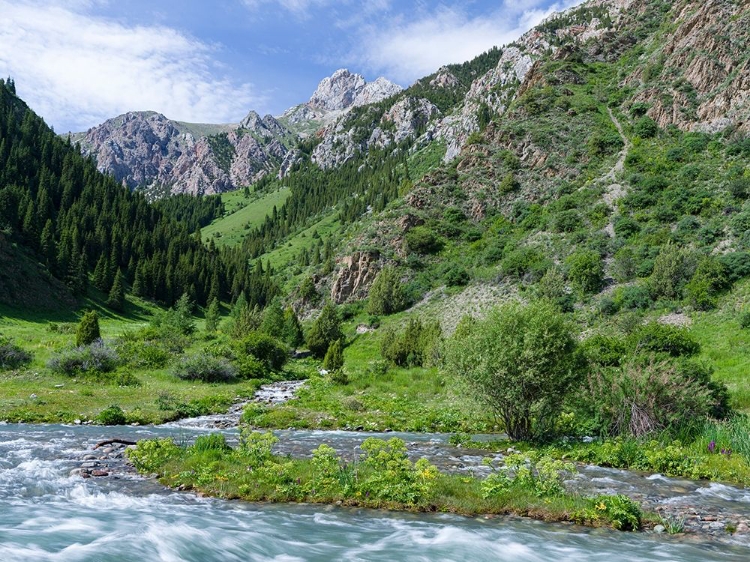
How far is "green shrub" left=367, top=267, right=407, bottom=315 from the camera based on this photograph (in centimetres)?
6875

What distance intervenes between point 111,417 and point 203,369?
51.8 ft

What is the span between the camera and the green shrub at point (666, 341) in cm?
3269

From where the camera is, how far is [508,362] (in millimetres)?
20031

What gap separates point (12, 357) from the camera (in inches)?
1437

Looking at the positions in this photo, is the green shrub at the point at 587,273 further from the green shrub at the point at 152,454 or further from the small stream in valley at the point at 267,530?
the green shrub at the point at 152,454

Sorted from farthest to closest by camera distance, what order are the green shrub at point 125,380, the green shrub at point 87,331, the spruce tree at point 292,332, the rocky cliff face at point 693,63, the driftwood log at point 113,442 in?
the rocky cliff face at point 693,63 → the spruce tree at point 292,332 → the green shrub at point 87,331 → the green shrub at point 125,380 → the driftwood log at point 113,442

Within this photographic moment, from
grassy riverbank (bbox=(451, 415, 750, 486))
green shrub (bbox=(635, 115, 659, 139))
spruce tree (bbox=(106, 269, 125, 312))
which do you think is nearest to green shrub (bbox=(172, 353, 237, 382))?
grassy riverbank (bbox=(451, 415, 750, 486))

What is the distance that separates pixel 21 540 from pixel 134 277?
106m

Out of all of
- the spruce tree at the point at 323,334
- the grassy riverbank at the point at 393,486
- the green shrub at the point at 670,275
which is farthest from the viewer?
the spruce tree at the point at 323,334

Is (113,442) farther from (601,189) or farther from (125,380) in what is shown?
(601,189)

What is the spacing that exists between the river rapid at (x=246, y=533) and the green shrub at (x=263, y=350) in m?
35.3

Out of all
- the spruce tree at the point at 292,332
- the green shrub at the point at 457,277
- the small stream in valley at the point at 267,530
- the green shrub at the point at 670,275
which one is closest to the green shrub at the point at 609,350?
the small stream in valley at the point at 267,530

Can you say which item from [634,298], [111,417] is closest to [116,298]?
[111,417]

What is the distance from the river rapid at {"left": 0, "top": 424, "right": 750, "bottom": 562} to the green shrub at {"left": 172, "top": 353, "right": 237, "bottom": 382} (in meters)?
26.1
